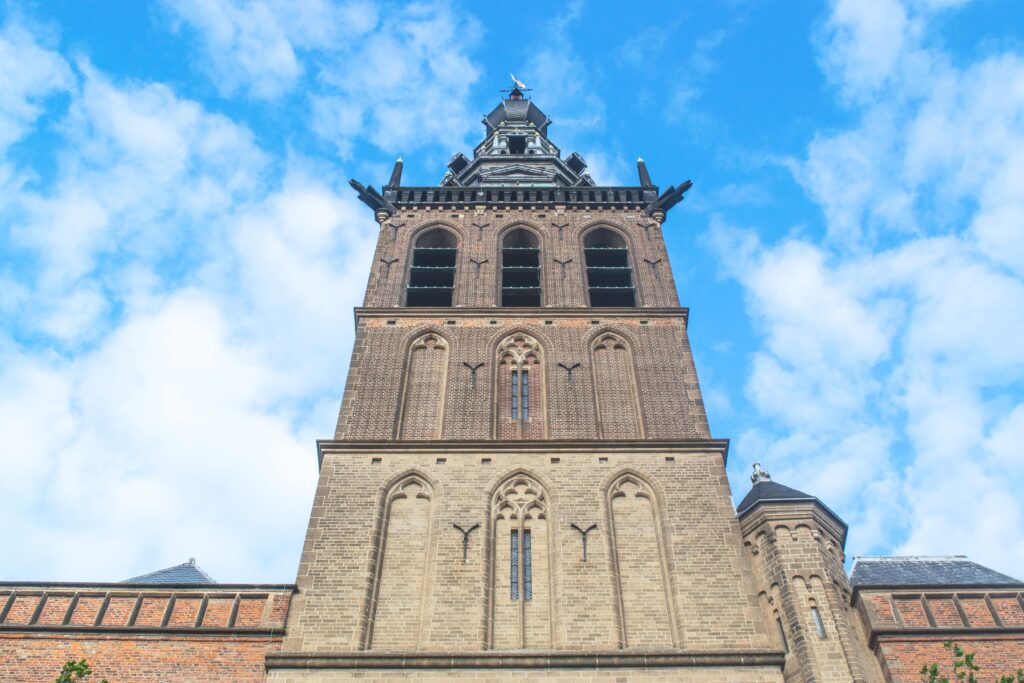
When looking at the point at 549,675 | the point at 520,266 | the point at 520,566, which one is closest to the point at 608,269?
the point at 520,266

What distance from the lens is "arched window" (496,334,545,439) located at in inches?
797

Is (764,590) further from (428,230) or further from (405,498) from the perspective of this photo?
(428,230)

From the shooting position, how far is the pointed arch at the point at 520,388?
66.4 ft

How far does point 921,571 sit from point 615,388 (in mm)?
7005

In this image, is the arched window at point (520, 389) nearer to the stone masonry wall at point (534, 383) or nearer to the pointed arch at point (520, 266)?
the stone masonry wall at point (534, 383)

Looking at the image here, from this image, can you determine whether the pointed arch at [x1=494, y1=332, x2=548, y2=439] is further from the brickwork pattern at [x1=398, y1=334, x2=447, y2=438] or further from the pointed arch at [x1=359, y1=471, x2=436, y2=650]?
the pointed arch at [x1=359, y1=471, x2=436, y2=650]

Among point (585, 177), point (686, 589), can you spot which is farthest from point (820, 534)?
point (585, 177)

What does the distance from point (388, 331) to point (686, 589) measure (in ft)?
31.8

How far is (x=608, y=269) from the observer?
2584 cm

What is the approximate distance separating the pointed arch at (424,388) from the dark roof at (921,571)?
28.9ft

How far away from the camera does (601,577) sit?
1666 cm

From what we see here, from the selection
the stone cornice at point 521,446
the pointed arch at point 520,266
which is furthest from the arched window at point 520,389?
the pointed arch at point 520,266

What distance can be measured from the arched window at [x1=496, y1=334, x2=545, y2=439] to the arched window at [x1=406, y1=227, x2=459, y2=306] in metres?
2.90

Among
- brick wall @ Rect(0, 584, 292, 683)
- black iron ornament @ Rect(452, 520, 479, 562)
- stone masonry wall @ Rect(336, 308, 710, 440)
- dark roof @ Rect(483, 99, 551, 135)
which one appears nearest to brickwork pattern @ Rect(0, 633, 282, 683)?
brick wall @ Rect(0, 584, 292, 683)
